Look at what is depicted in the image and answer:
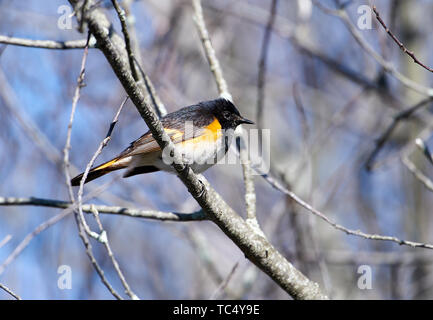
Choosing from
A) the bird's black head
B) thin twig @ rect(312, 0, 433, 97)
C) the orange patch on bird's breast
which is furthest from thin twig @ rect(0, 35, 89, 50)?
thin twig @ rect(312, 0, 433, 97)

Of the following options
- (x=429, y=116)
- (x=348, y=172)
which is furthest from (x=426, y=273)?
(x=429, y=116)

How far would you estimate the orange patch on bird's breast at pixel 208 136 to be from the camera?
3908 mm

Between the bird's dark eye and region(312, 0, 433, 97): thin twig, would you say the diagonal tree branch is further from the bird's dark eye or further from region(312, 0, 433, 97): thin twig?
region(312, 0, 433, 97): thin twig

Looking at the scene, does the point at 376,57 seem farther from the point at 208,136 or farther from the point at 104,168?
the point at 104,168

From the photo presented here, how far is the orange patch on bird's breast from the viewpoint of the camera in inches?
154

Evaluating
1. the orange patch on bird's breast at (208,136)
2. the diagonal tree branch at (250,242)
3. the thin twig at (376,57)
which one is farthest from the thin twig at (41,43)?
the thin twig at (376,57)

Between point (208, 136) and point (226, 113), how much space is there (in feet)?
1.61

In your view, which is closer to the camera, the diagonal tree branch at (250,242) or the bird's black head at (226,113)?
the diagonal tree branch at (250,242)

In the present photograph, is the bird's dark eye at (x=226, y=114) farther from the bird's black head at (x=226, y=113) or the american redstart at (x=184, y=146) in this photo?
the american redstart at (x=184, y=146)

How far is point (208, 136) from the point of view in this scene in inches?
156

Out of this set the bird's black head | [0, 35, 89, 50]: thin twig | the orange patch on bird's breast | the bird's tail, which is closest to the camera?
[0, 35, 89, 50]: thin twig

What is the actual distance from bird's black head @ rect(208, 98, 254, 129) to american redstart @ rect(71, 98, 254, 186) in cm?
7

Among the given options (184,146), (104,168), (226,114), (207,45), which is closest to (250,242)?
(184,146)
